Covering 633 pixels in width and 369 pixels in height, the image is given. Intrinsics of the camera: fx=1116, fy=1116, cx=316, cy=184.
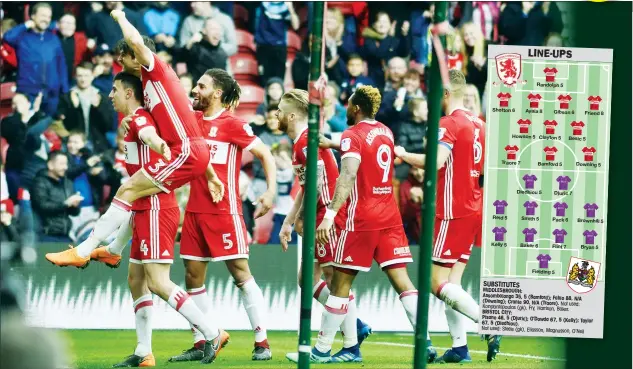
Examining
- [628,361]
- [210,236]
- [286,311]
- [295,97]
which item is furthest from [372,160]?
[286,311]

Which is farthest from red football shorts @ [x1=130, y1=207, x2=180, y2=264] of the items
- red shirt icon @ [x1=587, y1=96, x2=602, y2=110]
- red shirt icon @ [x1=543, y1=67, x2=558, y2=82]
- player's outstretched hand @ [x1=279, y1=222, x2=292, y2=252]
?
red shirt icon @ [x1=587, y1=96, x2=602, y2=110]

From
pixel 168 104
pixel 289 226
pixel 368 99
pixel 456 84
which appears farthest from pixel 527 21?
pixel 168 104

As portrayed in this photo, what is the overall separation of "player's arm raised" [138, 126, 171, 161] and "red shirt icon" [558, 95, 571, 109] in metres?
2.52

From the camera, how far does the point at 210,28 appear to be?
37.1 ft

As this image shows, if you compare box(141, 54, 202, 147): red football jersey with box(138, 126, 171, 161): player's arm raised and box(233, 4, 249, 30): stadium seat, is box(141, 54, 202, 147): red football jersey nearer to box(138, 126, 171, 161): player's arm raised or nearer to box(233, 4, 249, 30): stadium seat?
box(138, 126, 171, 161): player's arm raised

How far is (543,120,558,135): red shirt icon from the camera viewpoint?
22.6 ft

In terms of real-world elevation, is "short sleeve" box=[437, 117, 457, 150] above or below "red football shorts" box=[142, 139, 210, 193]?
above

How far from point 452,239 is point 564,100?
1894 mm

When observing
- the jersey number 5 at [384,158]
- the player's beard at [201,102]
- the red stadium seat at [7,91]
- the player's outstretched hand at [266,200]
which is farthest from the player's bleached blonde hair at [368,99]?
the red stadium seat at [7,91]

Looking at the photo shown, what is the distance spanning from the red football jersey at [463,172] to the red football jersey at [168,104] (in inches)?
80.1

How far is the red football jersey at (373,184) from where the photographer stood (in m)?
8.02

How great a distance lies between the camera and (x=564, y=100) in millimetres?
6883

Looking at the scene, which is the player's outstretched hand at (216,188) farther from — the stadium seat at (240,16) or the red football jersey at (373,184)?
the stadium seat at (240,16)

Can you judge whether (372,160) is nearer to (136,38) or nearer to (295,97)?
(295,97)
